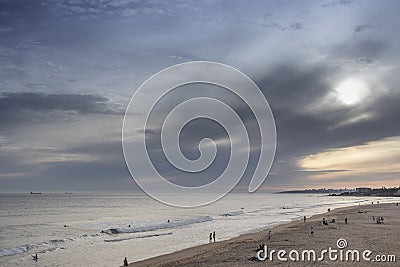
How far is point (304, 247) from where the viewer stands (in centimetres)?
3042

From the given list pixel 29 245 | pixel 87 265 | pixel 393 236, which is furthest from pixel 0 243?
pixel 393 236

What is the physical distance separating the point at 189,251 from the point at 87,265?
8.88 metres

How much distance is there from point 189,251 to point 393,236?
18.2 meters

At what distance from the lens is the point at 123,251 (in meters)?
36.8

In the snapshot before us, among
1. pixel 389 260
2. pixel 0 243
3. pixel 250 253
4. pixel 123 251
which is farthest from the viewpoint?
pixel 0 243

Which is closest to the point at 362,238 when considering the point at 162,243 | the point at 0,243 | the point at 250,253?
the point at 250,253

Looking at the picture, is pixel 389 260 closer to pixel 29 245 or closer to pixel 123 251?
pixel 123 251

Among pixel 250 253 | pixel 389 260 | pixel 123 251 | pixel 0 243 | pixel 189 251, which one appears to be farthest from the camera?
pixel 0 243

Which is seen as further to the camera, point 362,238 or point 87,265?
point 362,238

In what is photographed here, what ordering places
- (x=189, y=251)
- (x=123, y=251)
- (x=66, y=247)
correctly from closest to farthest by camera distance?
(x=189, y=251) → (x=123, y=251) → (x=66, y=247)

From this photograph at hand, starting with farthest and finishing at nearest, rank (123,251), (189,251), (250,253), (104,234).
→ (104,234) → (123,251) → (189,251) → (250,253)

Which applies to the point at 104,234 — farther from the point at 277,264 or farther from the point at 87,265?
the point at 277,264

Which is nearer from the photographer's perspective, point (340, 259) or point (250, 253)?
point (340, 259)

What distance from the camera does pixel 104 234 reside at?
54.4m
